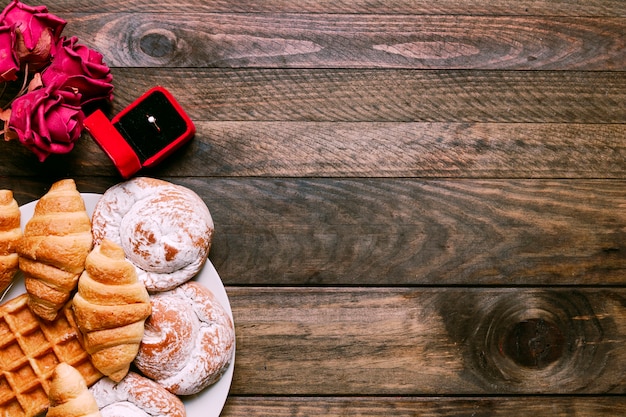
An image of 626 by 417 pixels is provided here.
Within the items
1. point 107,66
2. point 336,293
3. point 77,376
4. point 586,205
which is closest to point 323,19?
point 107,66

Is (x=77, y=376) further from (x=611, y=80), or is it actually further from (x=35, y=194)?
(x=611, y=80)

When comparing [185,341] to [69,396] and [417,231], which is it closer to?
[69,396]

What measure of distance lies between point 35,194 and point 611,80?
1205 mm

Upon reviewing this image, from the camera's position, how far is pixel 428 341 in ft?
3.77

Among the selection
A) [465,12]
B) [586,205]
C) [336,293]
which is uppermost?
[465,12]

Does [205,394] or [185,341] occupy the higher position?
[185,341]

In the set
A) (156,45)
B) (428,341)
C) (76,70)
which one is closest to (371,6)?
(156,45)

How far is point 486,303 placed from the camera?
1.16 meters

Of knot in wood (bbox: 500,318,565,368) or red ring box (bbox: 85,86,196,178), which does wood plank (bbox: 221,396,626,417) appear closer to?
knot in wood (bbox: 500,318,565,368)

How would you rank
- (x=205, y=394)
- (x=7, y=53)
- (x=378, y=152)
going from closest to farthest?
(x=7, y=53) → (x=205, y=394) → (x=378, y=152)

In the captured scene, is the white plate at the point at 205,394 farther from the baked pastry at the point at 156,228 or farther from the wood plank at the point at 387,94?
the wood plank at the point at 387,94

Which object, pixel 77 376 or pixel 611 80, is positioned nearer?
pixel 77 376

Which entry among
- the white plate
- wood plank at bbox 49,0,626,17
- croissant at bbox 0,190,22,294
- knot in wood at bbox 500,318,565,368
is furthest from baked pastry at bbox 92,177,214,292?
knot in wood at bbox 500,318,565,368

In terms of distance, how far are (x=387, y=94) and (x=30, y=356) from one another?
2.77ft
